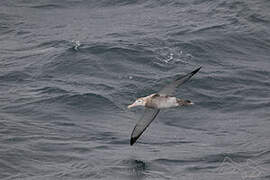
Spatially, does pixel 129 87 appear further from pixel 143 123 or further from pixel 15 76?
pixel 143 123

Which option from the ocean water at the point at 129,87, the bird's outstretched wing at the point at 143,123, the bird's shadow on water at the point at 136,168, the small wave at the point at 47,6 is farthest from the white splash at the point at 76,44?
the bird's outstretched wing at the point at 143,123

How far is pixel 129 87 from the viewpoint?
1044 inches

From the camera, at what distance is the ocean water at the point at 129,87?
2127 cm

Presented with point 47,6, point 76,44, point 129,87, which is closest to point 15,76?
point 76,44

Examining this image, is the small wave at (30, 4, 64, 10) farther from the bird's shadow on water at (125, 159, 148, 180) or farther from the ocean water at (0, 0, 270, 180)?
the bird's shadow on water at (125, 159, 148, 180)

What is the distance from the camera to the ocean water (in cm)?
2127

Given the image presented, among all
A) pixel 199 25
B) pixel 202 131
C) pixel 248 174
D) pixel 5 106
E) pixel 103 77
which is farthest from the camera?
pixel 199 25

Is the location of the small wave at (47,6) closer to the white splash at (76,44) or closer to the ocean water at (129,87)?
the ocean water at (129,87)

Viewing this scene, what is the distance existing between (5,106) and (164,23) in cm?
1015

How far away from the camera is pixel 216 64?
1134 inches

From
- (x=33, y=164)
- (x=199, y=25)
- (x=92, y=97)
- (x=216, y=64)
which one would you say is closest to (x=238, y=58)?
(x=216, y=64)

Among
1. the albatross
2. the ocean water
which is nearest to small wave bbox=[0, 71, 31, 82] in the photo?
the ocean water

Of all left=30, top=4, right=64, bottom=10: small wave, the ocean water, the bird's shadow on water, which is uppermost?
left=30, top=4, right=64, bottom=10: small wave

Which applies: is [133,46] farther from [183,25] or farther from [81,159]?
[81,159]
